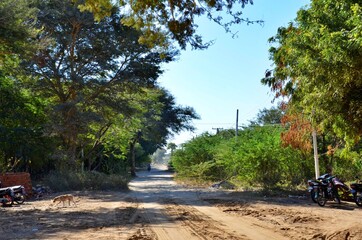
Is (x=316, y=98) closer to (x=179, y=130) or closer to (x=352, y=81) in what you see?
(x=352, y=81)

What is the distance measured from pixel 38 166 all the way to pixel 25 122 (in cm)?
448

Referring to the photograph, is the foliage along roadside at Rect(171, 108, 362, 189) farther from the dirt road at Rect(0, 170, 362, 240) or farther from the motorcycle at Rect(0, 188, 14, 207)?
the motorcycle at Rect(0, 188, 14, 207)

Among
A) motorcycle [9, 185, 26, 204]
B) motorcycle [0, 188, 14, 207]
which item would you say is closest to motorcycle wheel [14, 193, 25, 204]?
motorcycle [9, 185, 26, 204]

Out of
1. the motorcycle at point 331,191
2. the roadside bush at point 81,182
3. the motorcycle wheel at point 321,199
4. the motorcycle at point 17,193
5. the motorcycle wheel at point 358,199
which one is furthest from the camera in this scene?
the roadside bush at point 81,182

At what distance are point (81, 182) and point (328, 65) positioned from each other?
1686 cm

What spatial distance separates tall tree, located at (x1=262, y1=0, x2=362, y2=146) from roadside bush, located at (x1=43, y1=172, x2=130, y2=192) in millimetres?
13832

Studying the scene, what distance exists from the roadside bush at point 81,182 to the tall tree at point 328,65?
45.4 ft

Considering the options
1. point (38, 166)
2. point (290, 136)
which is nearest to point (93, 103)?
point (38, 166)

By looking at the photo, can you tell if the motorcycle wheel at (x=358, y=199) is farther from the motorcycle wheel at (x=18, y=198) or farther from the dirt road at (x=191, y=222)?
the motorcycle wheel at (x=18, y=198)

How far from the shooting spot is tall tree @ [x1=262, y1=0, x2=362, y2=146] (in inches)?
332

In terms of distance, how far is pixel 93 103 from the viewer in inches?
950

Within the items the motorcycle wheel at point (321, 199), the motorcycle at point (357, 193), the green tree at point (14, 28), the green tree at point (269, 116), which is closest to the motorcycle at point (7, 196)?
the green tree at point (14, 28)

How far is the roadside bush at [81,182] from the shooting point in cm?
2220

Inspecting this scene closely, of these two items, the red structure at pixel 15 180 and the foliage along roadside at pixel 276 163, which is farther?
the foliage along roadside at pixel 276 163
